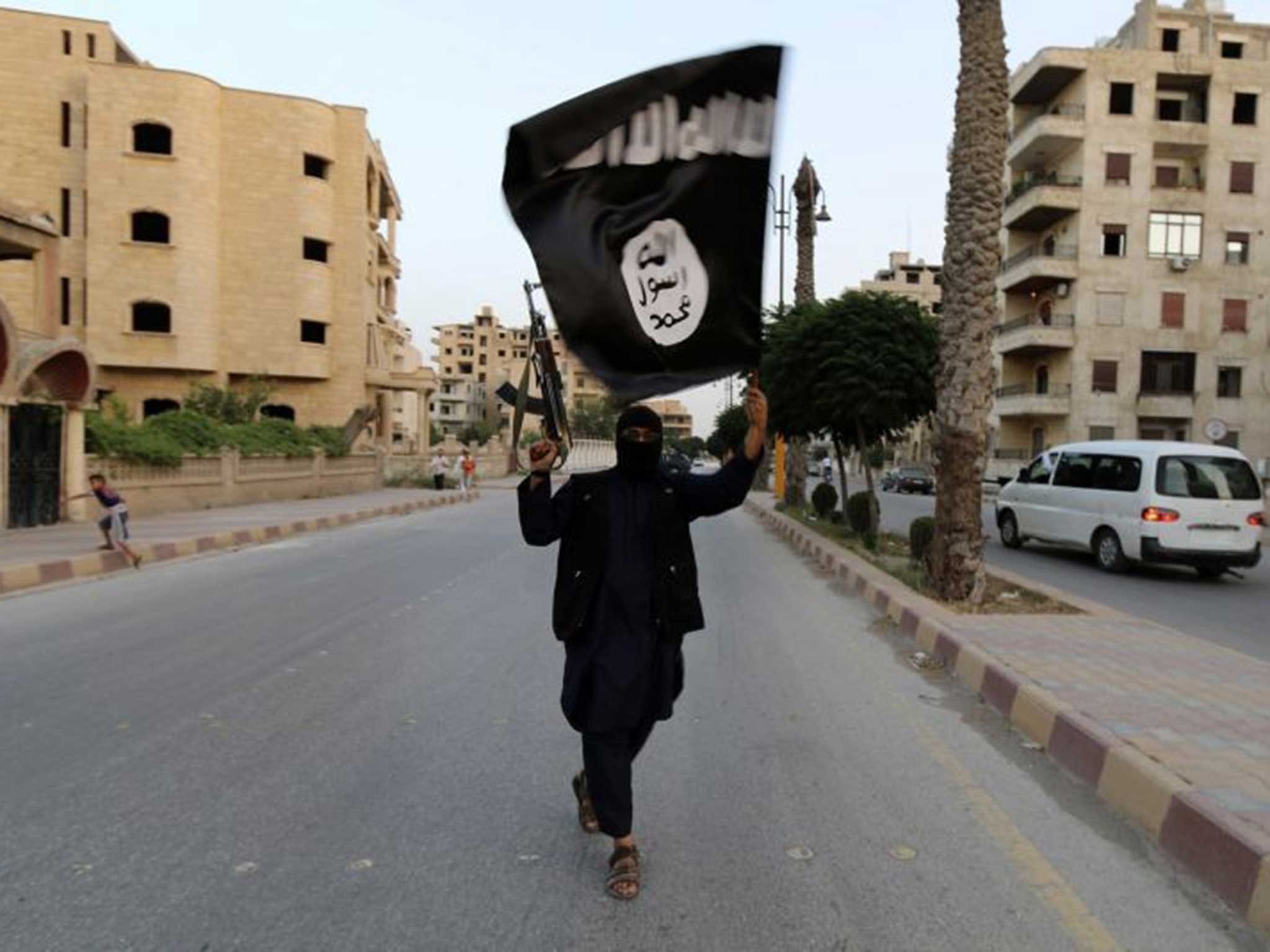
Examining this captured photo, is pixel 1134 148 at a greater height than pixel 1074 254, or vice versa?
pixel 1134 148

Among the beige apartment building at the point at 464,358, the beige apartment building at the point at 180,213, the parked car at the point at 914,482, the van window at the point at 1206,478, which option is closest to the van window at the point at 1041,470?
the van window at the point at 1206,478

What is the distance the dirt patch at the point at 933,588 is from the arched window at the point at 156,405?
105 ft

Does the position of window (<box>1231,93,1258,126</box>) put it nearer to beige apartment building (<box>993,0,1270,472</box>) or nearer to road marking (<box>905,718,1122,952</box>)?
beige apartment building (<box>993,0,1270,472</box>)

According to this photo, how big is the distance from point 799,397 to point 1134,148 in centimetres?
3842

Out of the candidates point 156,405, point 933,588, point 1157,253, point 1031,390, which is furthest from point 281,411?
point 1157,253

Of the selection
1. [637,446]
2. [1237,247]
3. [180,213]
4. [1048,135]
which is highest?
[1048,135]

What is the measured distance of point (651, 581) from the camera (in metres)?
3.29

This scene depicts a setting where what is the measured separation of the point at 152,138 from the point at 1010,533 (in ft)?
120

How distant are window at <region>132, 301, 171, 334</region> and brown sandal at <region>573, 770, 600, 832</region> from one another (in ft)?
128

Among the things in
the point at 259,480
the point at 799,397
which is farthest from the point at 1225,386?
the point at 259,480

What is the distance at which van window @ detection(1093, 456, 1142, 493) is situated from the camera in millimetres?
13000

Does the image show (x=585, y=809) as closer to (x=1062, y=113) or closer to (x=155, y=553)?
(x=155, y=553)

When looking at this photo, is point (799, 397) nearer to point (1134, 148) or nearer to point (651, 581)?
point (651, 581)

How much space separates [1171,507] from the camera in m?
12.5
